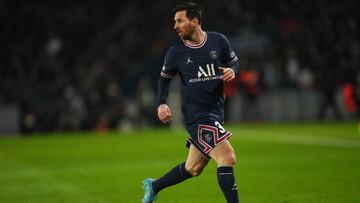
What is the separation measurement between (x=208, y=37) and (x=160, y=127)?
2276 cm

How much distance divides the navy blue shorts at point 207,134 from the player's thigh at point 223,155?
4 centimetres

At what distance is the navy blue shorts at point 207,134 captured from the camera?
8.51 meters

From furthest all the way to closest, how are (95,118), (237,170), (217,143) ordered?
(95,118) → (237,170) → (217,143)

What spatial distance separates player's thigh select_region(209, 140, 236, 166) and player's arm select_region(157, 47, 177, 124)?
24.8 inches

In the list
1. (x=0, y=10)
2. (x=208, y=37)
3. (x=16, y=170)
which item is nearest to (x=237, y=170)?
(x=16, y=170)

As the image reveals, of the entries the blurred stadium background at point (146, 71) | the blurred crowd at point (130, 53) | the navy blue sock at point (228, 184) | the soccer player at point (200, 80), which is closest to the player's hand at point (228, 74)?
the soccer player at point (200, 80)

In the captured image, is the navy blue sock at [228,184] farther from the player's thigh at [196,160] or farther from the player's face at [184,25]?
the player's face at [184,25]

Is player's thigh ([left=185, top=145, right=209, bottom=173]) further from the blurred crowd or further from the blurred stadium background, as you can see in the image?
the blurred crowd

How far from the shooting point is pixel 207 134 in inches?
337

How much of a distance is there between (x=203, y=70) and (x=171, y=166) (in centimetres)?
717

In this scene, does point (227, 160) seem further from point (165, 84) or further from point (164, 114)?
point (165, 84)

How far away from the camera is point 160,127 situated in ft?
103

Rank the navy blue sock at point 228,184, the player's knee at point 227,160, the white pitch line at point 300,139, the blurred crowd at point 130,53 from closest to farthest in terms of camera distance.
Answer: the navy blue sock at point 228,184 → the player's knee at point 227,160 → the white pitch line at point 300,139 → the blurred crowd at point 130,53

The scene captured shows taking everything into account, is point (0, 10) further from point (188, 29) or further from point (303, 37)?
point (188, 29)
